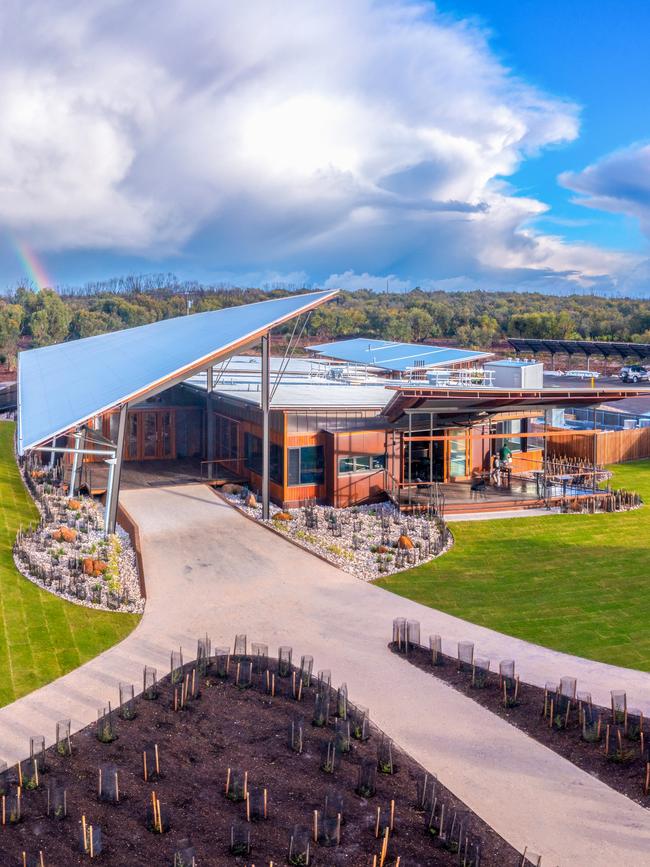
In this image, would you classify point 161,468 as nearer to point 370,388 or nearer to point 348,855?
point 370,388

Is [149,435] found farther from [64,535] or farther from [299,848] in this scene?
[299,848]

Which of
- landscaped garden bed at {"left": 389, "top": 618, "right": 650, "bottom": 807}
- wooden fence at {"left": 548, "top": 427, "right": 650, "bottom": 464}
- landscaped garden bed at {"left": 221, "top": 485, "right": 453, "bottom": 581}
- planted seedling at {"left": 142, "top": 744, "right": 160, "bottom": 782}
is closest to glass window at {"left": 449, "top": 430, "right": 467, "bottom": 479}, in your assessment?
landscaped garden bed at {"left": 221, "top": 485, "right": 453, "bottom": 581}

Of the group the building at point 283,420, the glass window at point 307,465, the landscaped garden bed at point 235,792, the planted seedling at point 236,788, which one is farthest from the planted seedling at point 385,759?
the glass window at point 307,465

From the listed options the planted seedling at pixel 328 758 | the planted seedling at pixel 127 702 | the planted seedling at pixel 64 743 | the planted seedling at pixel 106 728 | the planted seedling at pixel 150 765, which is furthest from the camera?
the planted seedling at pixel 127 702

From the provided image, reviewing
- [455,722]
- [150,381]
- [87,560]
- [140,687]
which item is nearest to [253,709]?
[140,687]

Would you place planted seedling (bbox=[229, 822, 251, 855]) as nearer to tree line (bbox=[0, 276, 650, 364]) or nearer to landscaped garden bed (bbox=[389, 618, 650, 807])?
landscaped garden bed (bbox=[389, 618, 650, 807])

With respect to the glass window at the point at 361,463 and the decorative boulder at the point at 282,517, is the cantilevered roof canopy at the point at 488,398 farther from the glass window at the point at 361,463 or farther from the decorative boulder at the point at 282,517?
the decorative boulder at the point at 282,517

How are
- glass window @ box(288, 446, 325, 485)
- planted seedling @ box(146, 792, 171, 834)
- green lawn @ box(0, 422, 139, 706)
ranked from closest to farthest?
planted seedling @ box(146, 792, 171, 834)
green lawn @ box(0, 422, 139, 706)
glass window @ box(288, 446, 325, 485)
